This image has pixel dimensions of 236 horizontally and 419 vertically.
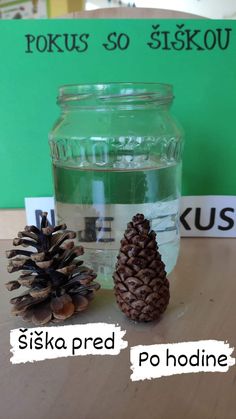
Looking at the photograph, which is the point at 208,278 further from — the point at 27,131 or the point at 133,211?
the point at 27,131

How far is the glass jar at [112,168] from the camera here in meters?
0.39

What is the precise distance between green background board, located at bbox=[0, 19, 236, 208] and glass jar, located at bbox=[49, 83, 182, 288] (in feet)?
0.25

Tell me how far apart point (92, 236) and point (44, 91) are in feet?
0.66

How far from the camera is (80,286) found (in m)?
0.34

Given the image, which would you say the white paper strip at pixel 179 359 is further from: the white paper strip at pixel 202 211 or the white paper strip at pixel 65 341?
the white paper strip at pixel 202 211

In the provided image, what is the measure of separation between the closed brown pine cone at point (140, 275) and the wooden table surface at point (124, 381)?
25 mm

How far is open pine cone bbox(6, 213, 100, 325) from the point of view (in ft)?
1.05

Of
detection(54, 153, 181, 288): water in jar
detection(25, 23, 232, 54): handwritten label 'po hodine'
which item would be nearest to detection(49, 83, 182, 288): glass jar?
detection(54, 153, 181, 288): water in jar

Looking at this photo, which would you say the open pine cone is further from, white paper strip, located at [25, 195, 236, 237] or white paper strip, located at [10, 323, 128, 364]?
white paper strip, located at [25, 195, 236, 237]

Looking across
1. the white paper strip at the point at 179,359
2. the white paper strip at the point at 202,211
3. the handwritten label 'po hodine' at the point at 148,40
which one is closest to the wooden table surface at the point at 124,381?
the white paper strip at the point at 179,359

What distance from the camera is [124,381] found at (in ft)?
0.88

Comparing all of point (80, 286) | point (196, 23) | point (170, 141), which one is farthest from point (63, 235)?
point (196, 23)

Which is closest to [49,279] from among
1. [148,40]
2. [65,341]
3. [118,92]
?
[65,341]

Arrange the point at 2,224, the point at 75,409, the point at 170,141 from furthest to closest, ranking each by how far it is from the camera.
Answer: the point at 2,224
the point at 170,141
the point at 75,409
